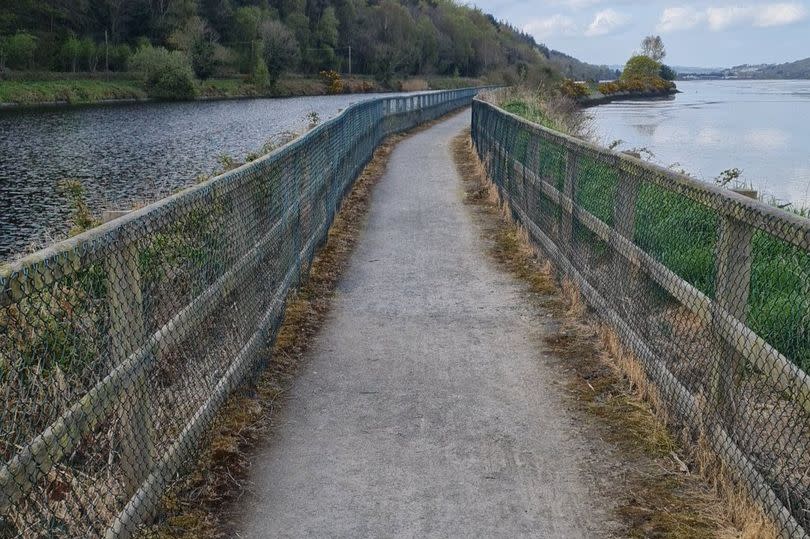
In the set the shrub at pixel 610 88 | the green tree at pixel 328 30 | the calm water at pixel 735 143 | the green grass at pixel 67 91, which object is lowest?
the calm water at pixel 735 143

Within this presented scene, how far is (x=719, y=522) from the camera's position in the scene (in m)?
4.14

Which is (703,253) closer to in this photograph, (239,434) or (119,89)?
(239,434)

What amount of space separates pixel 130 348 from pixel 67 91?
7136cm

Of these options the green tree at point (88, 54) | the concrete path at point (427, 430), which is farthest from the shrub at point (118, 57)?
the concrete path at point (427, 430)

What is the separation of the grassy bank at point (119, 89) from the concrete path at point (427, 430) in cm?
6062

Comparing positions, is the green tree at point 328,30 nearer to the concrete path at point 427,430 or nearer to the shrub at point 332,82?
the shrub at point 332,82

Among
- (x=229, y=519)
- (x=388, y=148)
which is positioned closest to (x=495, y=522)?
(x=229, y=519)

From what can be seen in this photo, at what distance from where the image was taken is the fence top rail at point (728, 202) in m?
3.81

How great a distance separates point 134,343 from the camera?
390cm

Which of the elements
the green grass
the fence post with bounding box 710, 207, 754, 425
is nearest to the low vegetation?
the green grass

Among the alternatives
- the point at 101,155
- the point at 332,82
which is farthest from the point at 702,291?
the point at 332,82

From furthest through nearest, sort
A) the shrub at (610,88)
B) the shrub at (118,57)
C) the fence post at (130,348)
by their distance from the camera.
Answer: the shrub at (610,88) → the shrub at (118,57) → the fence post at (130,348)

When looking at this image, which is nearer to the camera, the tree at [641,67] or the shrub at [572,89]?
the shrub at [572,89]

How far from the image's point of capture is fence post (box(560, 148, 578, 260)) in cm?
807
